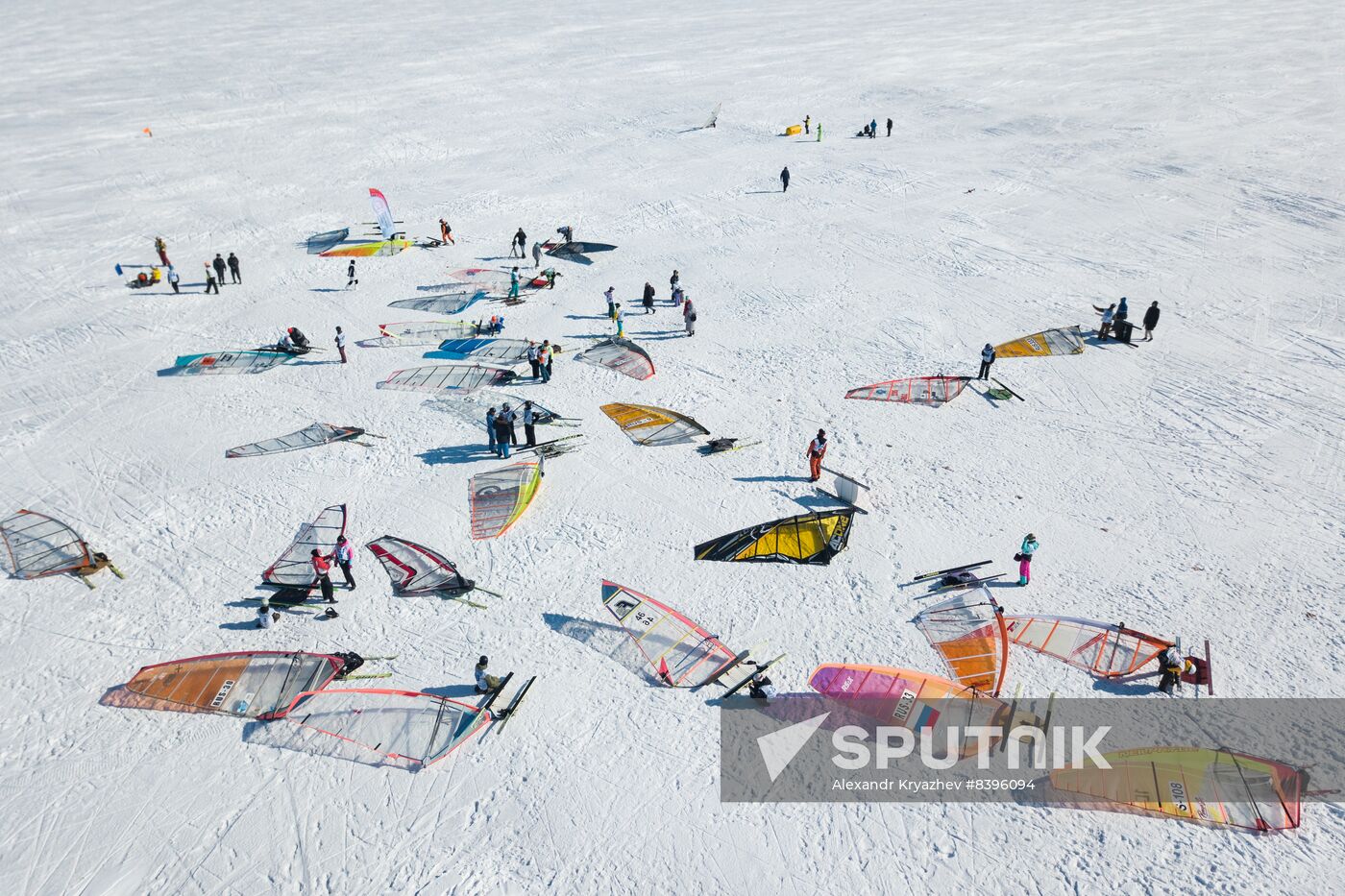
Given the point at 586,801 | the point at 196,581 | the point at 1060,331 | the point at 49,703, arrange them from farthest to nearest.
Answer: the point at 1060,331 → the point at 196,581 → the point at 49,703 → the point at 586,801

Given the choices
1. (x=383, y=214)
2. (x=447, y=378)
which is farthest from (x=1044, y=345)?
(x=383, y=214)

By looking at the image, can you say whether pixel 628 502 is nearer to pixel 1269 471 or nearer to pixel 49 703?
pixel 49 703

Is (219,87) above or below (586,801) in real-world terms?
above

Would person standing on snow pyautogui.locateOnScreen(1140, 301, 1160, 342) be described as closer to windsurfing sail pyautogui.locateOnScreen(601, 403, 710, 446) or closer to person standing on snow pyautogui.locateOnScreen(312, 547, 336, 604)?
windsurfing sail pyautogui.locateOnScreen(601, 403, 710, 446)

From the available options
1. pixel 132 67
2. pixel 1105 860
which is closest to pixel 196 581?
pixel 1105 860

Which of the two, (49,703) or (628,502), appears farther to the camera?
(628,502)

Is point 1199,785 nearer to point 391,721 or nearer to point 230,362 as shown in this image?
point 391,721

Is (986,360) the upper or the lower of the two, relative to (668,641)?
upper
